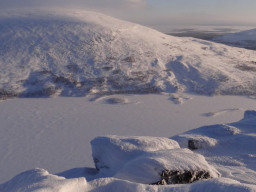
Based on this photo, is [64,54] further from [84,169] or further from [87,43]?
[84,169]

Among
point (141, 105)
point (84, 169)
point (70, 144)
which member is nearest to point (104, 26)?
point (141, 105)

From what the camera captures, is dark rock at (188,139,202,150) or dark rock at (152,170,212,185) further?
dark rock at (188,139,202,150)

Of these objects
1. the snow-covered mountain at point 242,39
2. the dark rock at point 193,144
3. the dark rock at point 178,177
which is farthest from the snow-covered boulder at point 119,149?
the snow-covered mountain at point 242,39

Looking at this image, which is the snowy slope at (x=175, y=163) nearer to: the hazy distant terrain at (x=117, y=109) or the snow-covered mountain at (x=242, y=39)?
the hazy distant terrain at (x=117, y=109)

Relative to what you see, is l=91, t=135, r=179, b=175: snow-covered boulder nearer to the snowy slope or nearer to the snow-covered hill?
the snowy slope

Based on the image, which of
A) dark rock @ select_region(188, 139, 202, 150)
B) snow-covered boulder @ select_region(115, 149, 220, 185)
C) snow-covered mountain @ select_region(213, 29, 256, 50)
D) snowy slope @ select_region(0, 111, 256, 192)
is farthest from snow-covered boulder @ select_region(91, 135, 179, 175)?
snow-covered mountain @ select_region(213, 29, 256, 50)

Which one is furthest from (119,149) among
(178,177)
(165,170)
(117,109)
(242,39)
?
(242,39)

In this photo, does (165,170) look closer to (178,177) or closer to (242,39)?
(178,177)
